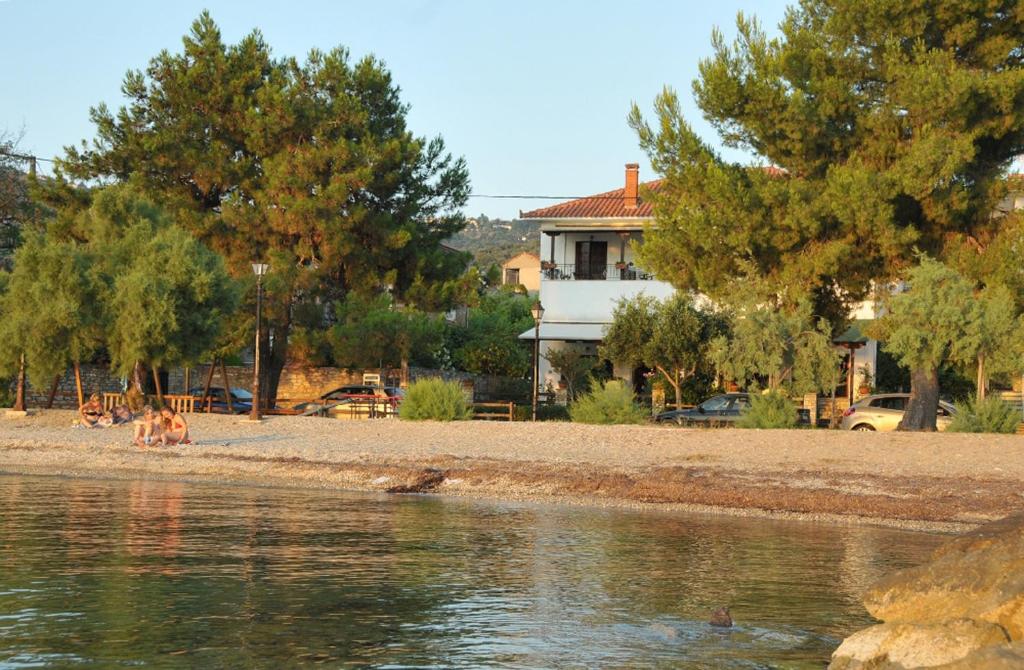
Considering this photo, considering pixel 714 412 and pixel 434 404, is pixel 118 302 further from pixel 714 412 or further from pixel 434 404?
pixel 714 412

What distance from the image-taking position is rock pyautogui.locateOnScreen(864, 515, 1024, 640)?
28.4ft

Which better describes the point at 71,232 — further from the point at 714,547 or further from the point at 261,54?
the point at 714,547

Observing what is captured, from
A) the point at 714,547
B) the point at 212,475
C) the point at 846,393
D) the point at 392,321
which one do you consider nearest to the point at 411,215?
the point at 392,321

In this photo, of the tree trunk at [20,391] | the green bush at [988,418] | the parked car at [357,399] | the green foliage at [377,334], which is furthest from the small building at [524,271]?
the green bush at [988,418]

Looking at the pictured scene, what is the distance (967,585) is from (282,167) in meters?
33.3

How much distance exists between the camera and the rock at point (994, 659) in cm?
749

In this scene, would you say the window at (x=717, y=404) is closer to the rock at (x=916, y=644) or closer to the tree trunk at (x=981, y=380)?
the tree trunk at (x=981, y=380)

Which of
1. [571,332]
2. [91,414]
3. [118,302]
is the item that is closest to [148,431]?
[91,414]

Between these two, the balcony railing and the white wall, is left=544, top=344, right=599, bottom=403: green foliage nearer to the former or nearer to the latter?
the white wall

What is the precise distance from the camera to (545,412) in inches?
1574

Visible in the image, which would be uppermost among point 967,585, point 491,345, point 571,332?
point 571,332

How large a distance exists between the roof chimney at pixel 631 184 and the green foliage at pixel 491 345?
7.66 meters

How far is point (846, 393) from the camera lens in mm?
43844

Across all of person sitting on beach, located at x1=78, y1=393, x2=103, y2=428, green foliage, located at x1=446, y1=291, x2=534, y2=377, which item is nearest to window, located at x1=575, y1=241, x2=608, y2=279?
green foliage, located at x1=446, y1=291, x2=534, y2=377
